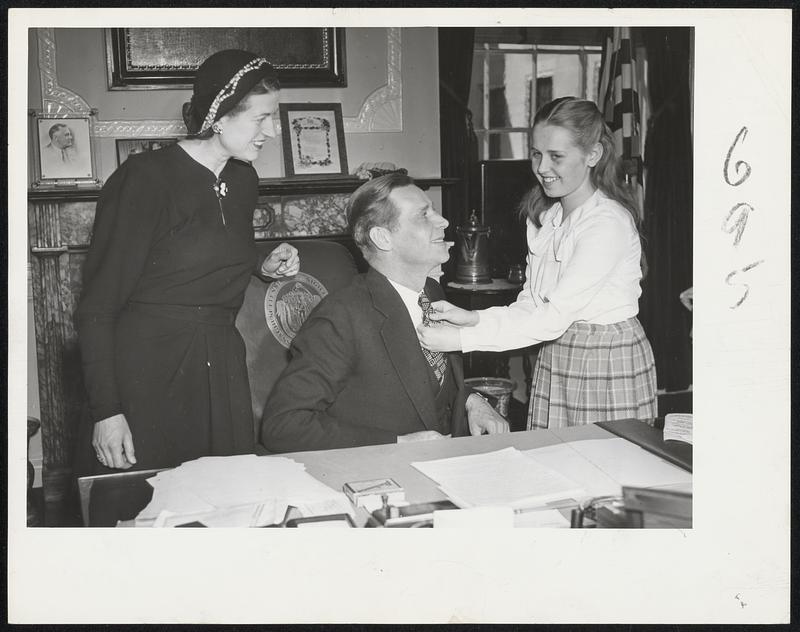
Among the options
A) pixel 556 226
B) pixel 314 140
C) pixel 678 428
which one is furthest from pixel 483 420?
pixel 314 140

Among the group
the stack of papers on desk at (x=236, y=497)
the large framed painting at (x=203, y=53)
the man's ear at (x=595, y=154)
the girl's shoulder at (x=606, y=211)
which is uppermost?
the large framed painting at (x=203, y=53)

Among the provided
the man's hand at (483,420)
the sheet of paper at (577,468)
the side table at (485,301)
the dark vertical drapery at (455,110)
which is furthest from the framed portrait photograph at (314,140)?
the sheet of paper at (577,468)

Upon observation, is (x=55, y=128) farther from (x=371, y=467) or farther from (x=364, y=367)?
(x=371, y=467)

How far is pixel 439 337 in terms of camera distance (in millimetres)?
2516

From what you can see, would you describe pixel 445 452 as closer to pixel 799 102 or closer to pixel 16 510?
pixel 16 510

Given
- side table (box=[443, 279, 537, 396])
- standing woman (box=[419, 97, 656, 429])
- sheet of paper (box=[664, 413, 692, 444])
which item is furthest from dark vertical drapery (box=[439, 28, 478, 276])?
sheet of paper (box=[664, 413, 692, 444])

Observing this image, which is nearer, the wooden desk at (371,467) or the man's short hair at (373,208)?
the wooden desk at (371,467)

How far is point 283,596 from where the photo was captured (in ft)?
6.54

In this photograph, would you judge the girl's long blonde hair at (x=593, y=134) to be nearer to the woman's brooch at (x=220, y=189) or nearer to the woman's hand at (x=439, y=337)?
the woman's hand at (x=439, y=337)

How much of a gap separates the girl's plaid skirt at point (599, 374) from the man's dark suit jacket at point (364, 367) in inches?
21.5

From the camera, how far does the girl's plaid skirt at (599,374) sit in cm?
268

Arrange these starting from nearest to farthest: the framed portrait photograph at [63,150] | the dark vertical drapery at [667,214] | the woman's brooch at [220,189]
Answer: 1. the woman's brooch at [220,189]
2. the framed portrait photograph at [63,150]
3. the dark vertical drapery at [667,214]

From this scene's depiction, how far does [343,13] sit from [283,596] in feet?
4.85

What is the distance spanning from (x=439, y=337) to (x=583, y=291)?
1.68ft
